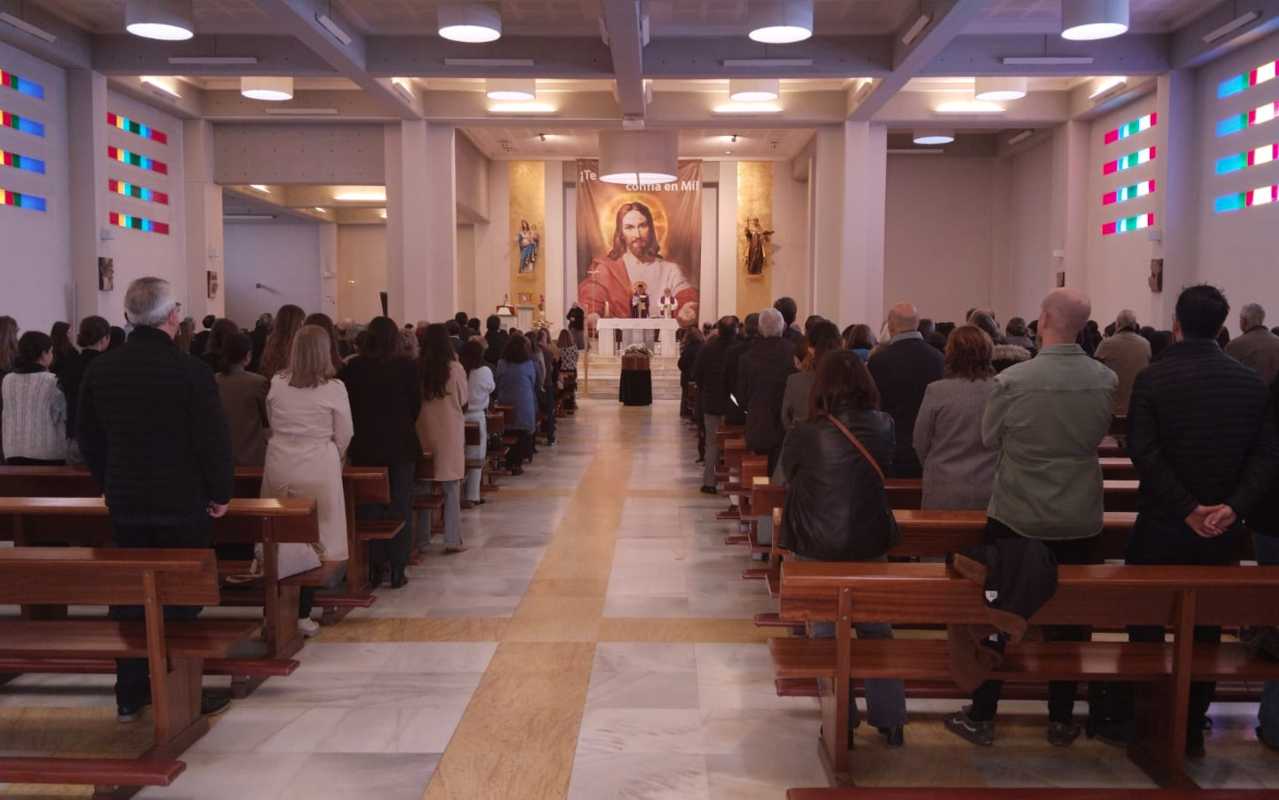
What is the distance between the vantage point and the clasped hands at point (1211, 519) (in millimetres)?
3666

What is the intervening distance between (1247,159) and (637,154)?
9.55 m

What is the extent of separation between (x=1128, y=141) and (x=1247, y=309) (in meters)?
10.5

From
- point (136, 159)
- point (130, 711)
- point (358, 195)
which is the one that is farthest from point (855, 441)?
Answer: point (358, 195)

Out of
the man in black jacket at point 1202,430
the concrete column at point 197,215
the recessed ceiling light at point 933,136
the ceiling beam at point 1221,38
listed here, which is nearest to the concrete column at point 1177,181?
the ceiling beam at point 1221,38

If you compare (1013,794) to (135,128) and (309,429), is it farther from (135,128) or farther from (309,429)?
(135,128)

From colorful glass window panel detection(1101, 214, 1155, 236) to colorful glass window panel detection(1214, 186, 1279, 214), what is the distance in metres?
1.80

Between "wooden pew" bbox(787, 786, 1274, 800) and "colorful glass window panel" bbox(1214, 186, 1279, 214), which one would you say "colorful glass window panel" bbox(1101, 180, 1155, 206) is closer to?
"colorful glass window panel" bbox(1214, 186, 1279, 214)

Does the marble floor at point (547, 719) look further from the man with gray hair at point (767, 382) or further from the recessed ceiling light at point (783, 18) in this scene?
the recessed ceiling light at point (783, 18)

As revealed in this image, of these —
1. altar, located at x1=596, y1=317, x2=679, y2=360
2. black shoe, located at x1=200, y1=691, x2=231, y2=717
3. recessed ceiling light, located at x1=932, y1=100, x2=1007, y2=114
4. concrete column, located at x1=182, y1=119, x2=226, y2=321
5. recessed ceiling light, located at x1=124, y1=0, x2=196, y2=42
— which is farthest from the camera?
altar, located at x1=596, y1=317, x2=679, y2=360

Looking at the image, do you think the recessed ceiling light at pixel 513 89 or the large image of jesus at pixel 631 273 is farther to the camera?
the large image of jesus at pixel 631 273

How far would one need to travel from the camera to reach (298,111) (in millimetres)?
17562

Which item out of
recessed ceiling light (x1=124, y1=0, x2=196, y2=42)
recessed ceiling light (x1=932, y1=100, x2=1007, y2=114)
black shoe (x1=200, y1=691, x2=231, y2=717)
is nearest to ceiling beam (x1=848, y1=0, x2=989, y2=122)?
recessed ceiling light (x1=932, y1=100, x2=1007, y2=114)

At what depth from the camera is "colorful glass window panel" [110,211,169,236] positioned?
16141 millimetres

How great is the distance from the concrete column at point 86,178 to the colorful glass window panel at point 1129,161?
14.9m
